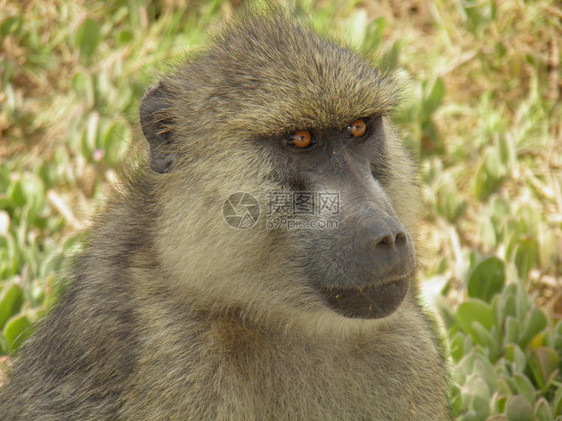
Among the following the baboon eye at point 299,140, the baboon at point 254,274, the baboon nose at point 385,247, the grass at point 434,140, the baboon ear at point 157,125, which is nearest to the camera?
the baboon nose at point 385,247

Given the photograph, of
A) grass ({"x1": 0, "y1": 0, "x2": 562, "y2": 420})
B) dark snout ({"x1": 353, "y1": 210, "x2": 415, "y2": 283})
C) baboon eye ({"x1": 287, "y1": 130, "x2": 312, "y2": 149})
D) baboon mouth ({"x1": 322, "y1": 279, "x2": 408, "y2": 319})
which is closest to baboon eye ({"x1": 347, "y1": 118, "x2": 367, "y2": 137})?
baboon eye ({"x1": 287, "y1": 130, "x2": 312, "y2": 149})

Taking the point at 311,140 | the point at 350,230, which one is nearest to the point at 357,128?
the point at 311,140

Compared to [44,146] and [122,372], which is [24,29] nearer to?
[44,146]

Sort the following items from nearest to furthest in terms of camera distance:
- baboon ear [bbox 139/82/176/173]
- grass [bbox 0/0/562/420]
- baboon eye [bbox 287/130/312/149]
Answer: baboon eye [bbox 287/130/312/149] < baboon ear [bbox 139/82/176/173] < grass [bbox 0/0/562/420]

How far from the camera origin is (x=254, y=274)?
261 cm

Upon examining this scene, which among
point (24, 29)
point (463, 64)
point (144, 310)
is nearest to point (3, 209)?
point (24, 29)

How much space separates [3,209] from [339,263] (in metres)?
3.01

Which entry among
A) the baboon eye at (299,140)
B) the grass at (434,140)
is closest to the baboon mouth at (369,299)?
the baboon eye at (299,140)

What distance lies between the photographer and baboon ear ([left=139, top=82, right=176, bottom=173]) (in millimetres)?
2755

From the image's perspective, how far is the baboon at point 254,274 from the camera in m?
2.50

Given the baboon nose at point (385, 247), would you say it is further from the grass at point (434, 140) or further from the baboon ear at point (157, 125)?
the grass at point (434, 140)

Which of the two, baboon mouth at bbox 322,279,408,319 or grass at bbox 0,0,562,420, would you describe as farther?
grass at bbox 0,0,562,420

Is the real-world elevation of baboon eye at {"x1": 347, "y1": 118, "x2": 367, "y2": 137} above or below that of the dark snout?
above

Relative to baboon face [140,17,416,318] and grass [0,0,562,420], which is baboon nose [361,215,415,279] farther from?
grass [0,0,562,420]
